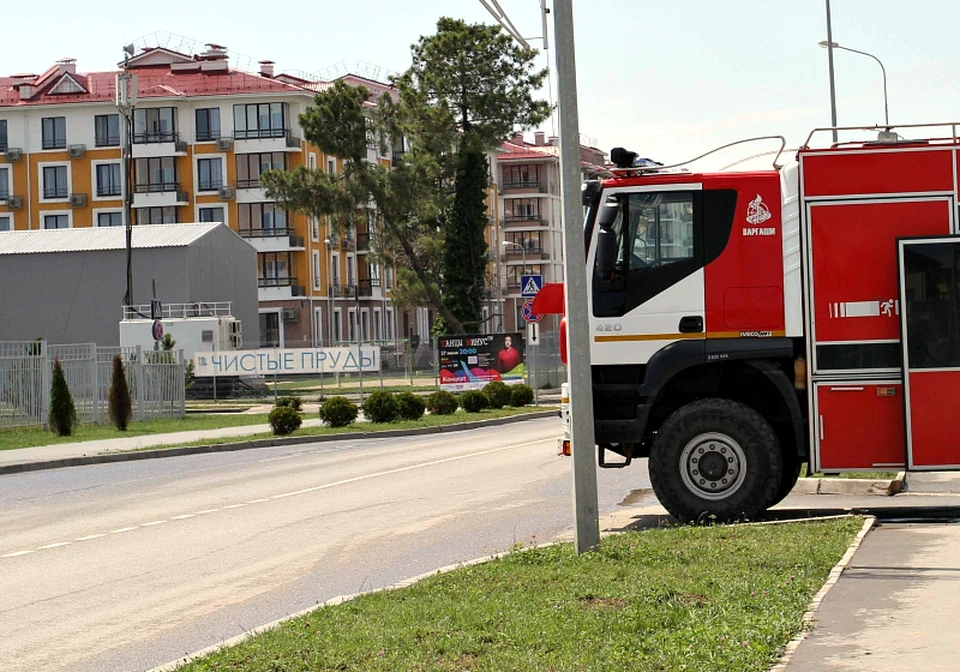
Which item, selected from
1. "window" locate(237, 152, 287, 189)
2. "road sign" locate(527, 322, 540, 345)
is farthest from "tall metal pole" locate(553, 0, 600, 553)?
"window" locate(237, 152, 287, 189)

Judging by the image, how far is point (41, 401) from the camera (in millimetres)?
37500

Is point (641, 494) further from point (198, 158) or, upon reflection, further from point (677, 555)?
point (198, 158)

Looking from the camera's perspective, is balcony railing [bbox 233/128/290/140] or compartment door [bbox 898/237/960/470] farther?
balcony railing [bbox 233/128/290/140]

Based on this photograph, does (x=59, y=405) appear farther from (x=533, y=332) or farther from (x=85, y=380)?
(x=533, y=332)

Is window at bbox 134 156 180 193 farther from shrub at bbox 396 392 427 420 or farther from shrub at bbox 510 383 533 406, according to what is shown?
shrub at bbox 396 392 427 420

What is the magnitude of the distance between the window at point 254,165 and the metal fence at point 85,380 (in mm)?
51839

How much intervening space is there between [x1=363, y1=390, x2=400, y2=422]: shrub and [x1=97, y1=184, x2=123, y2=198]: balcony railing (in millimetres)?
67521

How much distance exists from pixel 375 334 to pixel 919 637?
98.3 m

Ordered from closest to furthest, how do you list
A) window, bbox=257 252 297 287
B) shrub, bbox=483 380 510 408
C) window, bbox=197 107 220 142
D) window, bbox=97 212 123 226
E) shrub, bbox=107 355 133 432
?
1. shrub, bbox=107 355 133 432
2. shrub, bbox=483 380 510 408
3. window, bbox=257 252 297 287
4. window, bbox=197 107 220 142
5. window, bbox=97 212 123 226

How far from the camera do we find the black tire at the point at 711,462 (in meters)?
12.9

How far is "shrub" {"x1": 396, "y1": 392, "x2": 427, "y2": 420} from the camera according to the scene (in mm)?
36031

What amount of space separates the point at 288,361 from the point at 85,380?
10.4 metres

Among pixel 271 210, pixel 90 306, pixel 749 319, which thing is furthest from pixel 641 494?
pixel 271 210

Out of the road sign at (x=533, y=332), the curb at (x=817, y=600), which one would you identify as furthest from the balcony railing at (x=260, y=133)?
the curb at (x=817, y=600)
